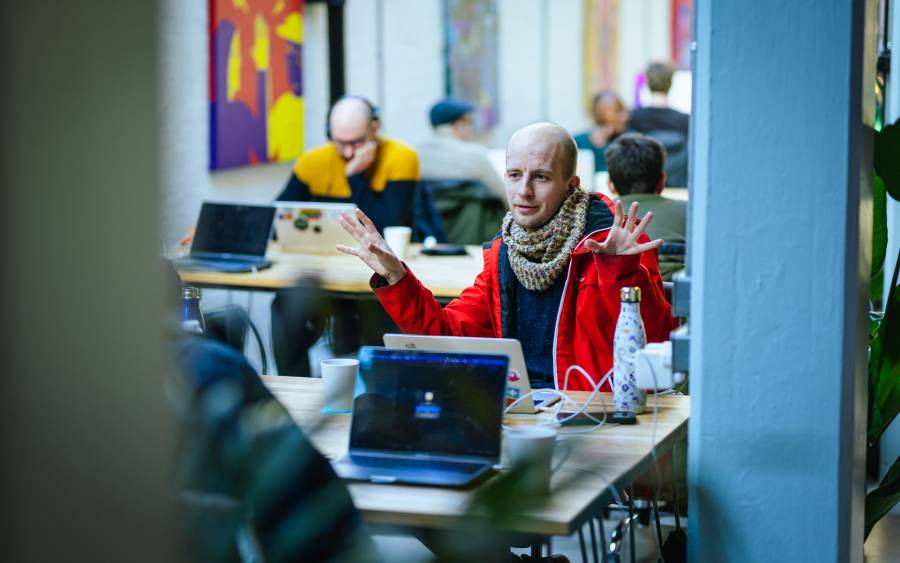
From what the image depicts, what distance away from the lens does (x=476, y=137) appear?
966 cm

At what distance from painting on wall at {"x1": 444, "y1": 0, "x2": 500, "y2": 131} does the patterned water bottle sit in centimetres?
680

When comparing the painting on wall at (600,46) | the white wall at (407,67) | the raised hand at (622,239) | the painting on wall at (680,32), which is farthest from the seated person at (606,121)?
the painting on wall at (680,32)

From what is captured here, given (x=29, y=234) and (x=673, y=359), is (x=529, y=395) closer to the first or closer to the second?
(x=673, y=359)

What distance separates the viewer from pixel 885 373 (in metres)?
2.71

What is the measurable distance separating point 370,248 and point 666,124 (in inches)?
183

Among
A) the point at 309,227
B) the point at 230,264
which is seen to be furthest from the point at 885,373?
the point at 309,227

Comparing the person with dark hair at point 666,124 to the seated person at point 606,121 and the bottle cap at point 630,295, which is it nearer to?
the seated person at point 606,121

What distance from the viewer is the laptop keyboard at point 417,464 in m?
1.96

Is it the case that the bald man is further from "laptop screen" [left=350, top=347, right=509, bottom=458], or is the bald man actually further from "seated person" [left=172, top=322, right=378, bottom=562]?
"seated person" [left=172, top=322, right=378, bottom=562]

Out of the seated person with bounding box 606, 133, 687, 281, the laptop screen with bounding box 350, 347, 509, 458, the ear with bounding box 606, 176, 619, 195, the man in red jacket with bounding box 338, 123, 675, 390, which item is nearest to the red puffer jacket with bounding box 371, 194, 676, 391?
the man in red jacket with bounding box 338, 123, 675, 390

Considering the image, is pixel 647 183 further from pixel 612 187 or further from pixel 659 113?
pixel 659 113

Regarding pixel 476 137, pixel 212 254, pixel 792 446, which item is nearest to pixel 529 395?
pixel 792 446

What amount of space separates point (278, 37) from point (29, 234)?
6691 millimetres

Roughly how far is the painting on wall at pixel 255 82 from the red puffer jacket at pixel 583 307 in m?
3.41
